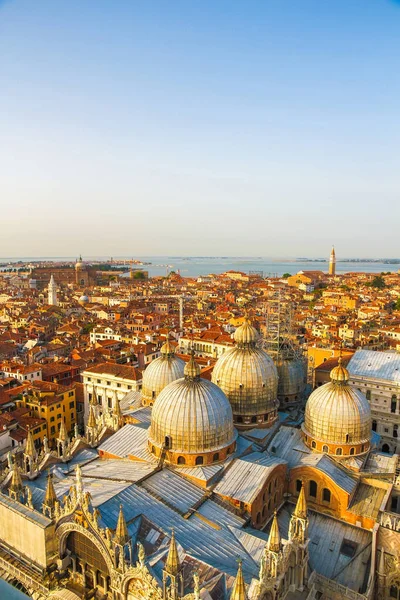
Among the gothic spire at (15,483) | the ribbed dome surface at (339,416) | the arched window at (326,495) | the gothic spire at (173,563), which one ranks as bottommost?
the arched window at (326,495)

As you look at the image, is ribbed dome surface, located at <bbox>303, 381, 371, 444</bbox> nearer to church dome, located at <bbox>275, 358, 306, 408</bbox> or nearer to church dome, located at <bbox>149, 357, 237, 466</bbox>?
church dome, located at <bbox>149, 357, 237, 466</bbox>

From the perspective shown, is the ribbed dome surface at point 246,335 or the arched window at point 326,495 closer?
the arched window at point 326,495

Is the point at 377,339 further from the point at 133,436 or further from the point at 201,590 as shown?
the point at 201,590

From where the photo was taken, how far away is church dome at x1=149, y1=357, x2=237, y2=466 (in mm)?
16609

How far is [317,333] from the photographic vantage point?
56250 mm

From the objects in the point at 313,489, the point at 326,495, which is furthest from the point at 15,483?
the point at 326,495

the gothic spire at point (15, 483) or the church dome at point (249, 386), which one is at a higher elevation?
the church dome at point (249, 386)

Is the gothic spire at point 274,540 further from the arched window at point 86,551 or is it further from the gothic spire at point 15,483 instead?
the gothic spire at point 15,483

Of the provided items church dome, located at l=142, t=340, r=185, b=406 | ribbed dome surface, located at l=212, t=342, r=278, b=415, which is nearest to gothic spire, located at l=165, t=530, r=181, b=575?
ribbed dome surface, located at l=212, t=342, r=278, b=415

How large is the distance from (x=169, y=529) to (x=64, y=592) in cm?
360

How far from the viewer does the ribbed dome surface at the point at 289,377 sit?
24094 mm

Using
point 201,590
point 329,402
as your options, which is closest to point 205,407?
point 329,402

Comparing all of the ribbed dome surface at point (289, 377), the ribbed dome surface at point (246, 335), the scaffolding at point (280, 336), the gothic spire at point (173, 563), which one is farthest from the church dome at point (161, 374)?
the gothic spire at point (173, 563)

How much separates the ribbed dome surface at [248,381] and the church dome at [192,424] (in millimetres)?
2817
